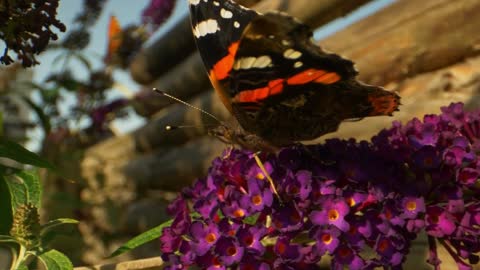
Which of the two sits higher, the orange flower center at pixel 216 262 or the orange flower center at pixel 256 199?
the orange flower center at pixel 256 199

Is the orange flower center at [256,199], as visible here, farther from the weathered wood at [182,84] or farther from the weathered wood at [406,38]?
the weathered wood at [182,84]

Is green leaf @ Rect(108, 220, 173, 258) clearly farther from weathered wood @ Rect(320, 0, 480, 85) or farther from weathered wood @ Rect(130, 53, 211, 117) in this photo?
weathered wood @ Rect(130, 53, 211, 117)

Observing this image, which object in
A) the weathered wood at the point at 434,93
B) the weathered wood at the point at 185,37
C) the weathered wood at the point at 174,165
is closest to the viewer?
the weathered wood at the point at 434,93

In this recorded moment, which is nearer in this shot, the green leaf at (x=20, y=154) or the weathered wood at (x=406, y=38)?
the green leaf at (x=20, y=154)

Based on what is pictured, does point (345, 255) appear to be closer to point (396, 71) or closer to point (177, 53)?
point (396, 71)

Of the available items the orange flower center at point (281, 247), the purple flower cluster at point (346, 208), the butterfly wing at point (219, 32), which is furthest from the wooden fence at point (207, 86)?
the butterfly wing at point (219, 32)

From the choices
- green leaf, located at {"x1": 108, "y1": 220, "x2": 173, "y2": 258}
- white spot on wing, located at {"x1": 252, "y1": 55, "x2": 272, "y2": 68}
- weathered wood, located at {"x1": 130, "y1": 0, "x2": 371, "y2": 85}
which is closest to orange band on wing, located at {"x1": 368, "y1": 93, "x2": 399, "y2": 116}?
white spot on wing, located at {"x1": 252, "y1": 55, "x2": 272, "y2": 68}

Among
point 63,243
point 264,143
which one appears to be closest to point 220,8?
point 264,143

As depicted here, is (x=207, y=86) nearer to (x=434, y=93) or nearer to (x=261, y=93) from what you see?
(x=434, y=93)
